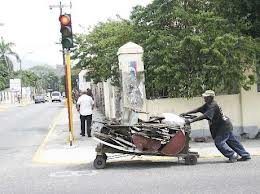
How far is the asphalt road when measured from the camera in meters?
8.76

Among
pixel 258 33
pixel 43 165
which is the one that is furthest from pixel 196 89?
pixel 43 165

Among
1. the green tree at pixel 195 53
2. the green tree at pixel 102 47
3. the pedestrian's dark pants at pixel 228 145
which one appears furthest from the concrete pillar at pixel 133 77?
the pedestrian's dark pants at pixel 228 145

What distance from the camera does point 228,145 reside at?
1167cm

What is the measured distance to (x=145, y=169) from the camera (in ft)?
35.6

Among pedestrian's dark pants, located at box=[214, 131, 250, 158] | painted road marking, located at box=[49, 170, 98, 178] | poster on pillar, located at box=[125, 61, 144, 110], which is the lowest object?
painted road marking, located at box=[49, 170, 98, 178]

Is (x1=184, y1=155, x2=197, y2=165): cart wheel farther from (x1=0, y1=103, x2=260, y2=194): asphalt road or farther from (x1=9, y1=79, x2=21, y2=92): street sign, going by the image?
(x1=9, y1=79, x2=21, y2=92): street sign

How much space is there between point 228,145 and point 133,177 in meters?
2.72

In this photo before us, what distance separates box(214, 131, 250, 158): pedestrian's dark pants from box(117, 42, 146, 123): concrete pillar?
4.39 m

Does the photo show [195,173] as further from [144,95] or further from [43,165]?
[144,95]

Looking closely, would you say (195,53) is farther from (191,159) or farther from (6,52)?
(6,52)

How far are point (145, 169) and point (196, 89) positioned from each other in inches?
182

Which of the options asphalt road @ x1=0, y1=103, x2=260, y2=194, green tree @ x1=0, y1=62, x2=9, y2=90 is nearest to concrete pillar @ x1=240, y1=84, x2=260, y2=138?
asphalt road @ x1=0, y1=103, x2=260, y2=194

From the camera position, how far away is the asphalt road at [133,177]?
28.7 ft

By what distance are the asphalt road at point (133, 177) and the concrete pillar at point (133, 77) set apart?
12.7 feet
